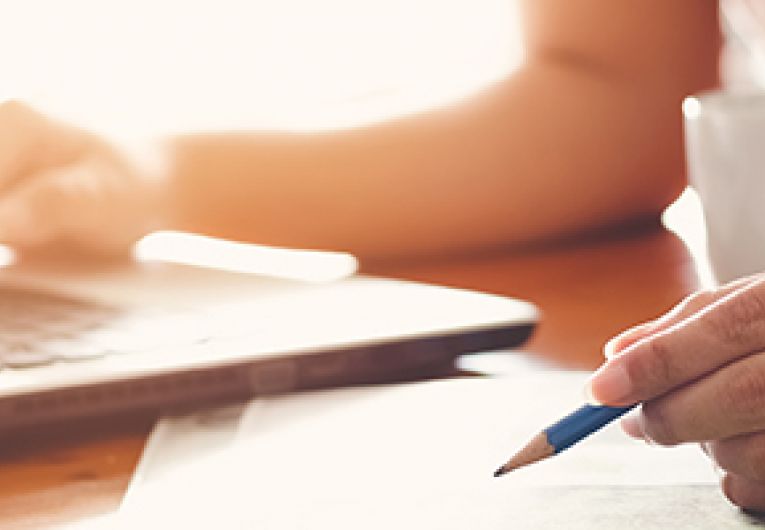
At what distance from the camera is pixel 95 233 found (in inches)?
29.1

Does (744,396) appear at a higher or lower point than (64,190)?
lower

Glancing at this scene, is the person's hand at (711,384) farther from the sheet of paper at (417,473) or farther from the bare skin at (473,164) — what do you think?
the bare skin at (473,164)

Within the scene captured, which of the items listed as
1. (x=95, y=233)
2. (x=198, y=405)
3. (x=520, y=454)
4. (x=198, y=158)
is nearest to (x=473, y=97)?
(x=198, y=158)

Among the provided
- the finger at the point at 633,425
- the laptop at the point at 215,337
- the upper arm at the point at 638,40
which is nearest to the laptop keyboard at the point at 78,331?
the laptop at the point at 215,337

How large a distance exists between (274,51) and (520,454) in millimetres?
1307

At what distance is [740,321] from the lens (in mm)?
356

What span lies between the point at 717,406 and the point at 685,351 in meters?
0.02

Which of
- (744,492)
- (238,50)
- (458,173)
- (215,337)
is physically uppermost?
(238,50)

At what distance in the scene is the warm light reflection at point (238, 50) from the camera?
1.41 m

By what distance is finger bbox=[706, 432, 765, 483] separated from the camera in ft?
1.14

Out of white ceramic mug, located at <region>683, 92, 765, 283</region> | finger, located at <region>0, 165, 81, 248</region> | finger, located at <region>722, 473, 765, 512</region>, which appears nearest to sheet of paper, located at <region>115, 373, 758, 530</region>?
finger, located at <region>722, 473, 765, 512</region>

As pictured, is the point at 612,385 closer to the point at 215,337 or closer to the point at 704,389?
the point at 704,389

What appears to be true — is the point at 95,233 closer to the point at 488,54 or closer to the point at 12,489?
the point at 12,489

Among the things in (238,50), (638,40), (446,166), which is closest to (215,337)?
(446,166)
